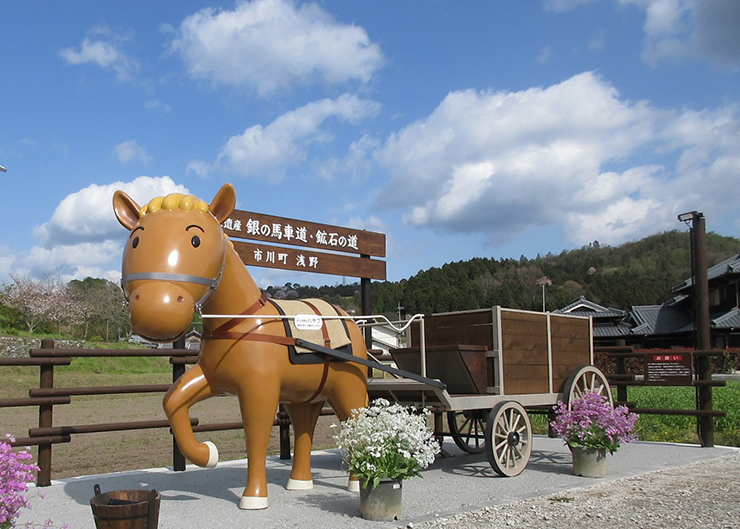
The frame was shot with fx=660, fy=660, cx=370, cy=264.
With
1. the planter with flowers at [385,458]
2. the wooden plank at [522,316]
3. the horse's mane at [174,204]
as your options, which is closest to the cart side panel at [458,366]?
the wooden plank at [522,316]

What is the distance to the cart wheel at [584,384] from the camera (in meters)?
7.31

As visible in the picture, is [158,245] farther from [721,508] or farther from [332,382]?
[721,508]

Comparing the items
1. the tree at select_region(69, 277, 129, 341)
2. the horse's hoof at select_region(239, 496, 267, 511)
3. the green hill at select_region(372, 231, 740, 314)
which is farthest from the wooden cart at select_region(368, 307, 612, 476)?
the tree at select_region(69, 277, 129, 341)

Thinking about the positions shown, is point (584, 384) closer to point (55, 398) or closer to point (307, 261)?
point (307, 261)

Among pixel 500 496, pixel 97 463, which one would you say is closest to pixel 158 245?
pixel 500 496

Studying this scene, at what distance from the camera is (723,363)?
32.2 meters

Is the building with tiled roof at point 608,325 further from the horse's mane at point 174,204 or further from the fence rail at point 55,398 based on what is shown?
the horse's mane at point 174,204

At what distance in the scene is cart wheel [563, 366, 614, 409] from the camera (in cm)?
731

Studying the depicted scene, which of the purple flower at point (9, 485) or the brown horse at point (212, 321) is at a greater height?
the brown horse at point (212, 321)

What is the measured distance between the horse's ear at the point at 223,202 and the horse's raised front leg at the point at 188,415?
48.2 inches

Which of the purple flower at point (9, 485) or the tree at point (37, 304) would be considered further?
the tree at point (37, 304)

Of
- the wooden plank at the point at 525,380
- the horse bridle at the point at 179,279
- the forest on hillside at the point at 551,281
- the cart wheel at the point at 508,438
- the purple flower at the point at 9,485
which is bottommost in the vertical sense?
the cart wheel at the point at 508,438

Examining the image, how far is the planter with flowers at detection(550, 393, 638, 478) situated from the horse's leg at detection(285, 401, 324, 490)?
2.56 meters

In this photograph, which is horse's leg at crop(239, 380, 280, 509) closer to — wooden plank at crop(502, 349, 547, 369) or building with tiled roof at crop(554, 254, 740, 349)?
wooden plank at crop(502, 349, 547, 369)
